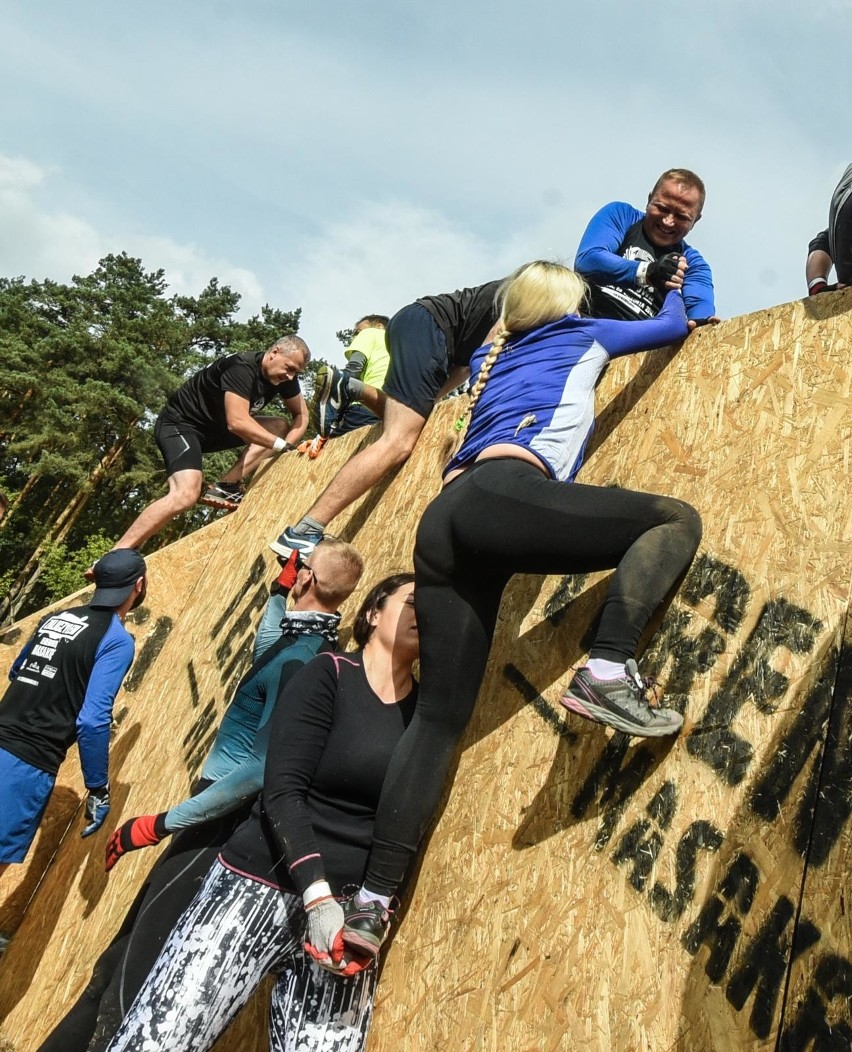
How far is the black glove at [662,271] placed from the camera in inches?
129

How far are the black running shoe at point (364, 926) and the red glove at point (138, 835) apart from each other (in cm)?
96

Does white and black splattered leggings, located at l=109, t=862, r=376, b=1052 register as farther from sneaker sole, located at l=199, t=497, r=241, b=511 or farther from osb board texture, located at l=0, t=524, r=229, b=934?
sneaker sole, located at l=199, t=497, r=241, b=511

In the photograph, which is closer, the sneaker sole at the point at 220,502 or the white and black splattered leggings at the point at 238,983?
the white and black splattered leggings at the point at 238,983

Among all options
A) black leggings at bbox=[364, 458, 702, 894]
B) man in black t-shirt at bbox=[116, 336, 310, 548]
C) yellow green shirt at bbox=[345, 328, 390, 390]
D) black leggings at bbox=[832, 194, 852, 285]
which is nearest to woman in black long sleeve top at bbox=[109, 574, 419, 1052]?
black leggings at bbox=[364, 458, 702, 894]

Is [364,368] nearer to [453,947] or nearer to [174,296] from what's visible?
[453,947]

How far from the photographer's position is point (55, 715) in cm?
431

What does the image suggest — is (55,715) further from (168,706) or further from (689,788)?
(689,788)

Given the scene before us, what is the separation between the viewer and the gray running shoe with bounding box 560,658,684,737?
2.30 metres

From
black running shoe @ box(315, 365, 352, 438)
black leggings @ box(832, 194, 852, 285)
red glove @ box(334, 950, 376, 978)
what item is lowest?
red glove @ box(334, 950, 376, 978)

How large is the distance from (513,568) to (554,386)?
0.66m

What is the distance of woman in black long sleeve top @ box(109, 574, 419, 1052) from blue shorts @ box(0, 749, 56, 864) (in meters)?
2.04

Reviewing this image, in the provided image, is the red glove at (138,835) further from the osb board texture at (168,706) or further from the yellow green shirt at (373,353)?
the yellow green shirt at (373,353)

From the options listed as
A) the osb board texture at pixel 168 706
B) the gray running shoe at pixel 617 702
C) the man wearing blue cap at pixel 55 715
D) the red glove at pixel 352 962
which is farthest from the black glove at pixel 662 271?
the man wearing blue cap at pixel 55 715

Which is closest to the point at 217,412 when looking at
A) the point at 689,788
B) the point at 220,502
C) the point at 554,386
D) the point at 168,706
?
the point at 220,502
